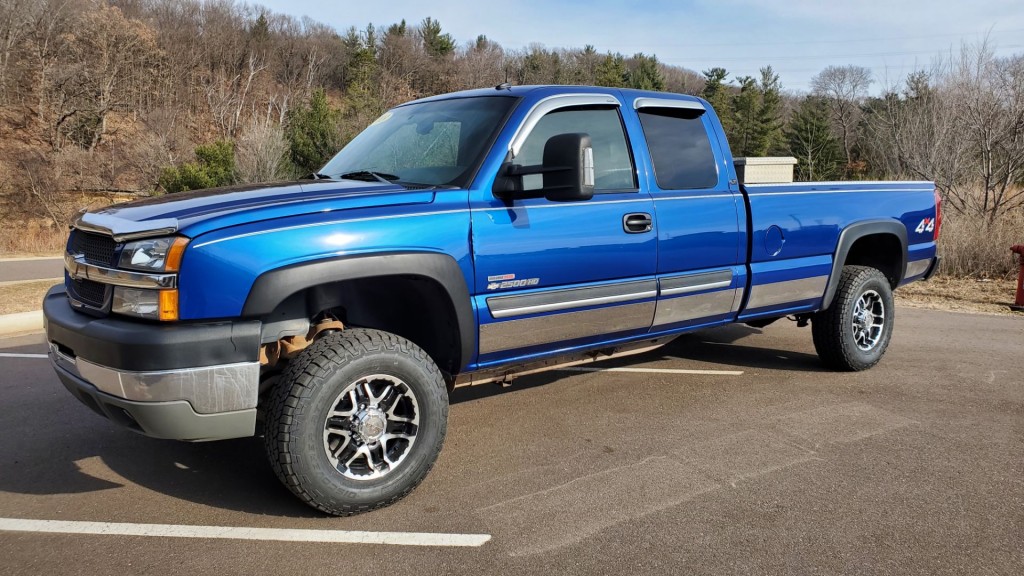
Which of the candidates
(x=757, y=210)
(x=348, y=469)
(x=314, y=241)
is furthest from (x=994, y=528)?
(x=314, y=241)

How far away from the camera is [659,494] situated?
148 inches

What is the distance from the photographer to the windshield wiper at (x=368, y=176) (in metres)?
4.26

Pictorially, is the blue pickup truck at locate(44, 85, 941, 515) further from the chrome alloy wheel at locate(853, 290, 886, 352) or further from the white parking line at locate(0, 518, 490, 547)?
the chrome alloy wheel at locate(853, 290, 886, 352)

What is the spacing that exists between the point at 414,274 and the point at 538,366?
1.31m

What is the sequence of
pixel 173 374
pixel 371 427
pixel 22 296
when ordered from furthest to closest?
pixel 22 296, pixel 371 427, pixel 173 374

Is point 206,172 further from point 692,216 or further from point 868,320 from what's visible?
point 692,216

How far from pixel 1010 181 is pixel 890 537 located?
637 inches

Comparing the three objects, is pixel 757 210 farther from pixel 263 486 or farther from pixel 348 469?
pixel 263 486

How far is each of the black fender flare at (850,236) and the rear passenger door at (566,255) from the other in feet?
6.22

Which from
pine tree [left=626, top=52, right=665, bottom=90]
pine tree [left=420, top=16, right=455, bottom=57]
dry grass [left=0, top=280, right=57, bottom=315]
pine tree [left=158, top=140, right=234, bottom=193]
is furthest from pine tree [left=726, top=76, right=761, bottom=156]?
dry grass [left=0, top=280, right=57, bottom=315]

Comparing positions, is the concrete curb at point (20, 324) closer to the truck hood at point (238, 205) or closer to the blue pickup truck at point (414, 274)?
the blue pickup truck at point (414, 274)

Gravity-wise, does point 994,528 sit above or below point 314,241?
below

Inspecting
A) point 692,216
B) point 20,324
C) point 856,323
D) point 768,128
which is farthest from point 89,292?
point 768,128

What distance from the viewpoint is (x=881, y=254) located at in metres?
6.44
